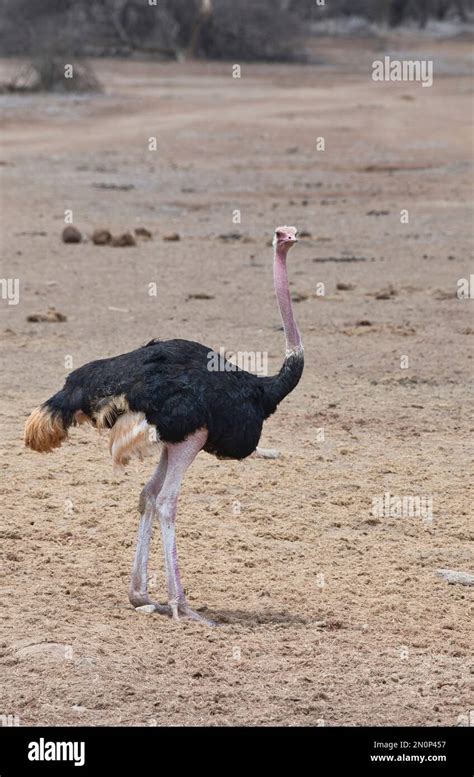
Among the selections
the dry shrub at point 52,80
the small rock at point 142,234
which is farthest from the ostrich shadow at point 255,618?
the dry shrub at point 52,80

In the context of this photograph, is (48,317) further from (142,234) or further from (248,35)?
(248,35)

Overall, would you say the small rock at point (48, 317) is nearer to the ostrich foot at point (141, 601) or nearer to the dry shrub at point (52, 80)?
the ostrich foot at point (141, 601)

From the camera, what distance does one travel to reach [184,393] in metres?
5.64

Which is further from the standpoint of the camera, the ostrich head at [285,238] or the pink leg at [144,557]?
the ostrich head at [285,238]

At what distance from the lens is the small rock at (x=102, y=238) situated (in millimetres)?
14789

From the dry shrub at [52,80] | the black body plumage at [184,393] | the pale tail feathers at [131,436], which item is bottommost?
the pale tail feathers at [131,436]

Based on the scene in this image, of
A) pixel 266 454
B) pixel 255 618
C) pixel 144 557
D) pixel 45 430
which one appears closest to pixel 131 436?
pixel 45 430

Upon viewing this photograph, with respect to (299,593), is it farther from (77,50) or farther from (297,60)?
(297,60)

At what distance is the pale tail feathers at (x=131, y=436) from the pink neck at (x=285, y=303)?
27.5 inches

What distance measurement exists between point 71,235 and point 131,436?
9.49 m

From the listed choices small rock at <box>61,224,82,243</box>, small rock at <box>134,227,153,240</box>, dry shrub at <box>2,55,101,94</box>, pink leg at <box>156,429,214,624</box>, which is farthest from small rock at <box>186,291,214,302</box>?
dry shrub at <box>2,55,101,94</box>

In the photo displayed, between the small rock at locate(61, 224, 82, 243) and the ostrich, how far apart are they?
29.9 ft

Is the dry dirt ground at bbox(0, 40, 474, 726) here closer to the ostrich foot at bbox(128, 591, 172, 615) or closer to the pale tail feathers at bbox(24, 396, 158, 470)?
the ostrich foot at bbox(128, 591, 172, 615)

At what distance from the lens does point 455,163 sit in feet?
71.3
